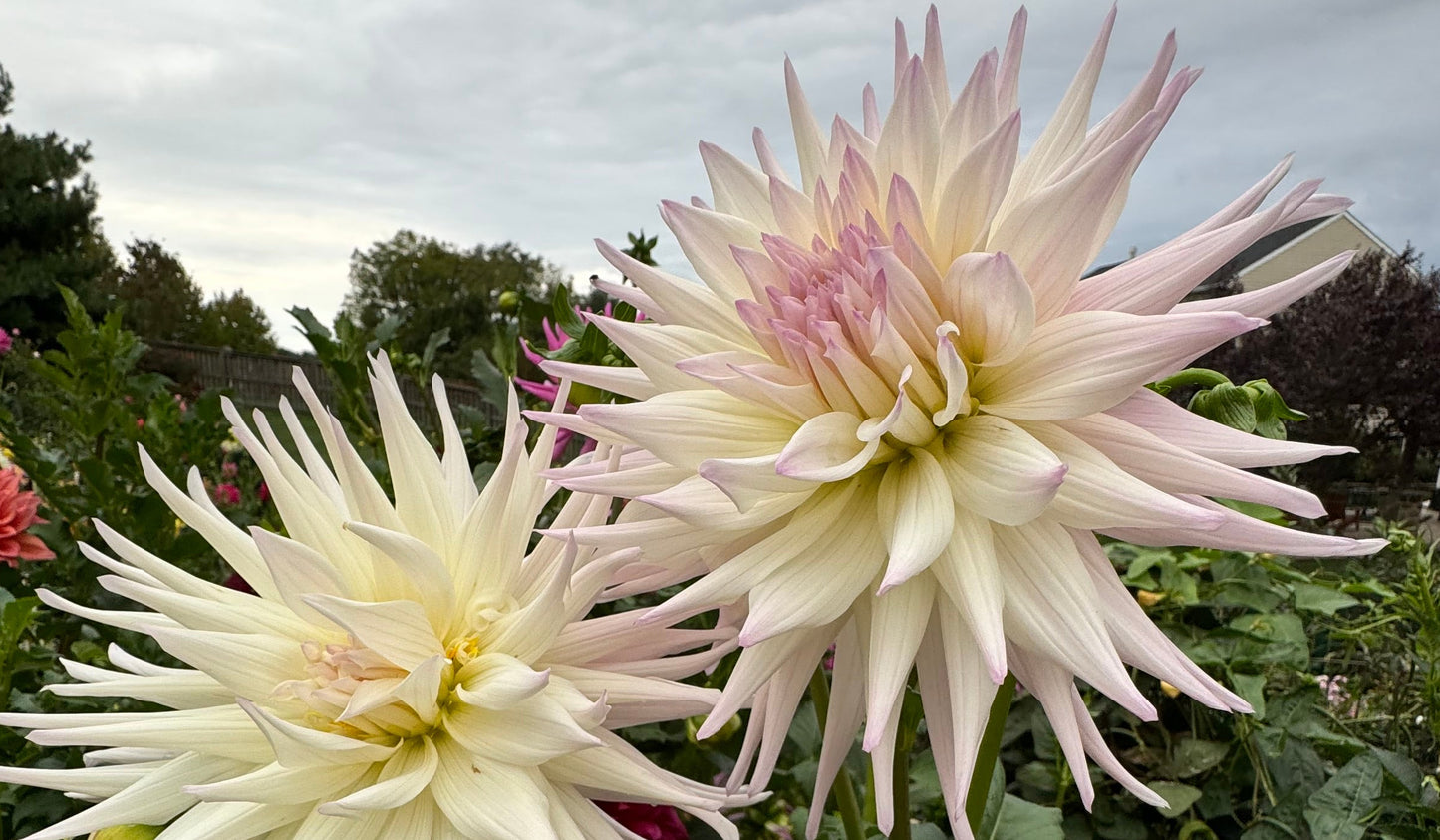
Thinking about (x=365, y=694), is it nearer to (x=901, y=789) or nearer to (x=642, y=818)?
(x=642, y=818)

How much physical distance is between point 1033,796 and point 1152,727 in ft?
0.95

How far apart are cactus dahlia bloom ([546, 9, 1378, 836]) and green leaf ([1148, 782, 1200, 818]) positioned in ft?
4.01

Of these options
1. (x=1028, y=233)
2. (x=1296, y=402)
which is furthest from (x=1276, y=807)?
(x=1296, y=402)

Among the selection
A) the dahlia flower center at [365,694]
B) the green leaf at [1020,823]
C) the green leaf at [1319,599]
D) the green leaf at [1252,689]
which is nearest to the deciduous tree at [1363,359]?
the green leaf at [1319,599]

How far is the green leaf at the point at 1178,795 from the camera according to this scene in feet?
5.28

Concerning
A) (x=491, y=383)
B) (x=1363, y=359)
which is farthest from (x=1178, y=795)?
(x=1363, y=359)

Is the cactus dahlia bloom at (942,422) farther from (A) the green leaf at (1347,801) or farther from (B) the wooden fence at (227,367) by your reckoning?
(B) the wooden fence at (227,367)

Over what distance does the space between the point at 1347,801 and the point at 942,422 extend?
1.21m

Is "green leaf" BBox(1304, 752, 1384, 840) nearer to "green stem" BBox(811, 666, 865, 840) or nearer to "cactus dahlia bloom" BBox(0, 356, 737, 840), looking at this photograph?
"green stem" BBox(811, 666, 865, 840)

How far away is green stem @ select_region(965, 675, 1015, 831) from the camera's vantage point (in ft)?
2.31

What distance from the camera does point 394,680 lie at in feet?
2.30

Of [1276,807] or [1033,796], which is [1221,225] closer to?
[1276,807]

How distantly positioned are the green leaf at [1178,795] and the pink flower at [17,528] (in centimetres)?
234

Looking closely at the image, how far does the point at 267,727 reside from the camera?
2.02ft
